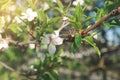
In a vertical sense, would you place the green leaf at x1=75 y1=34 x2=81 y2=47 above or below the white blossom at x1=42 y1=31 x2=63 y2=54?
below

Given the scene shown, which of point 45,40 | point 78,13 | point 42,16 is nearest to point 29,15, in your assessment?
point 42,16

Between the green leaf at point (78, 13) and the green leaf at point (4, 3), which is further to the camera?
the green leaf at point (4, 3)

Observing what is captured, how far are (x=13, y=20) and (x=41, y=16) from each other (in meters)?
0.37

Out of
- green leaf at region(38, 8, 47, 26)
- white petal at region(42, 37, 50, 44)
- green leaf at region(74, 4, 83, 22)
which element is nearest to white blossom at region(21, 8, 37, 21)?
green leaf at region(38, 8, 47, 26)

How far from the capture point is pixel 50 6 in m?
2.93

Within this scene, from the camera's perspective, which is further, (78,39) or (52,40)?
(52,40)

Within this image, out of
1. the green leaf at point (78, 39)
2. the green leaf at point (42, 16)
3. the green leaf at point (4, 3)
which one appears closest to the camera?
the green leaf at point (78, 39)

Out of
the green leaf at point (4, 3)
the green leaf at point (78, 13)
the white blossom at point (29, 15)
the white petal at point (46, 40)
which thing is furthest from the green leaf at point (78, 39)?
the green leaf at point (4, 3)

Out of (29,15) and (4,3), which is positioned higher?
(4,3)

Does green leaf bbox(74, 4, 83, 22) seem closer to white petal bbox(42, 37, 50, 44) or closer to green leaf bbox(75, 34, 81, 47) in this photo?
green leaf bbox(75, 34, 81, 47)

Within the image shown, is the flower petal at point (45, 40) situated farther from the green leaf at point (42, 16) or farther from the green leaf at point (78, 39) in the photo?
the green leaf at point (78, 39)

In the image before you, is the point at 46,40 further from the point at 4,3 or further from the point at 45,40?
the point at 4,3

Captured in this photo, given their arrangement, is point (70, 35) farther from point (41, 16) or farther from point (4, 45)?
point (4, 45)

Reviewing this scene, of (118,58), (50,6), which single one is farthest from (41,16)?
(118,58)
